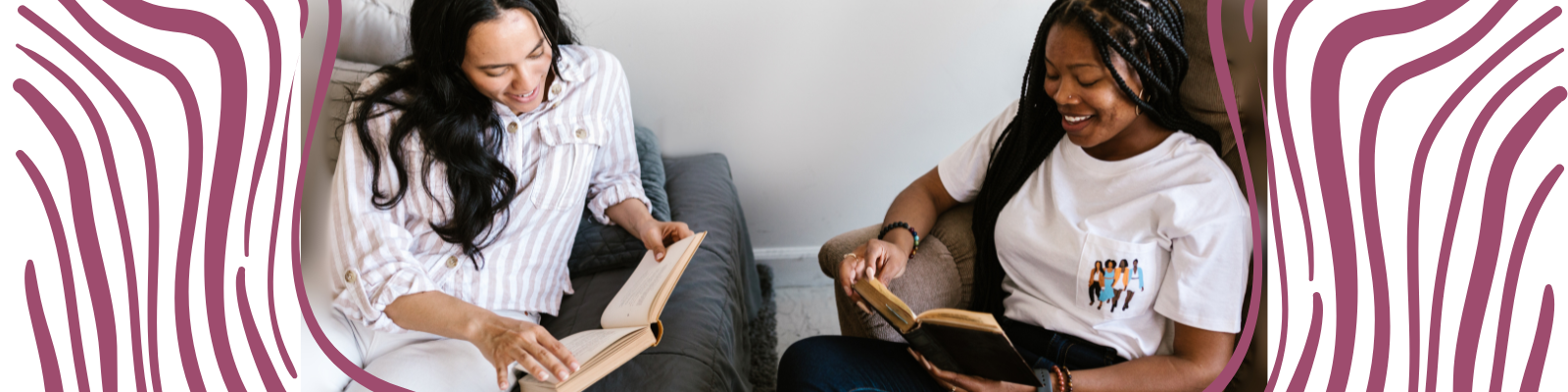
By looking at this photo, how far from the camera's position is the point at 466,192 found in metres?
1.18

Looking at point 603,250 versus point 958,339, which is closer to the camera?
point 958,339

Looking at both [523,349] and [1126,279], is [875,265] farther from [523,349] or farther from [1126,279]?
[523,349]

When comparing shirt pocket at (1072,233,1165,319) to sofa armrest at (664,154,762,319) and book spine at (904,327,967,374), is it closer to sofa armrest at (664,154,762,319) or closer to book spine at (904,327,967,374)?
book spine at (904,327,967,374)

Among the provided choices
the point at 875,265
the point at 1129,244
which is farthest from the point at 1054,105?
the point at 875,265

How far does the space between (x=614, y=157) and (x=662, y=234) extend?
0.69 feet

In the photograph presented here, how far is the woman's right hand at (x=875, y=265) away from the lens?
4.11 feet

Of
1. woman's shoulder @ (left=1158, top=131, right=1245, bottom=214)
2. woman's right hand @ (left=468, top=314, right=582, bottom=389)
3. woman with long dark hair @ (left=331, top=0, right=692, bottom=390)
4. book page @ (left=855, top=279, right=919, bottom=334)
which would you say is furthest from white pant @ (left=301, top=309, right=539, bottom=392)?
woman's shoulder @ (left=1158, top=131, right=1245, bottom=214)

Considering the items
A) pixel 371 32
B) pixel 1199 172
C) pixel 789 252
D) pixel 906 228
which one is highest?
pixel 371 32

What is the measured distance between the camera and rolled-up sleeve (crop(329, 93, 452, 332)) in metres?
1.09

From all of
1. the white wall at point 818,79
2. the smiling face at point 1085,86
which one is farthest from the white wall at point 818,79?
the smiling face at point 1085,86

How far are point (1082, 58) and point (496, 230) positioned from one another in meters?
0.94

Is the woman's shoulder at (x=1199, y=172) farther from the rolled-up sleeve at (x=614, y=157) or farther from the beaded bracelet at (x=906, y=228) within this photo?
the rolled-up sleeve at (x=614, y=157)

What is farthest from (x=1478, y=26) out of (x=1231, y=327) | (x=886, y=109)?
(x=886, y=109)

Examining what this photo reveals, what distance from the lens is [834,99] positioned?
187 cm
